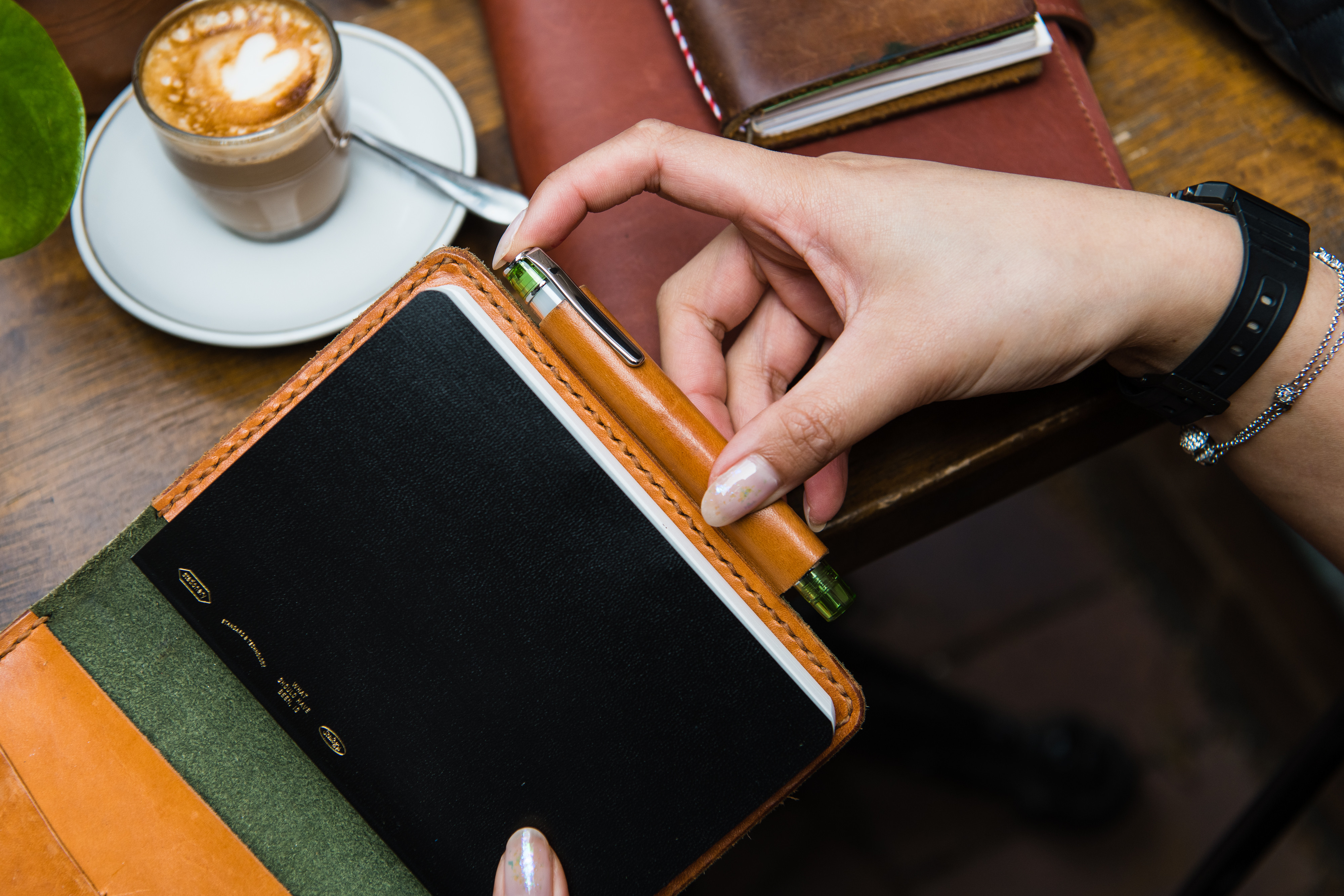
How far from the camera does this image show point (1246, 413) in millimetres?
637

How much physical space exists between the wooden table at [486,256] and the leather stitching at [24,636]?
15 cm

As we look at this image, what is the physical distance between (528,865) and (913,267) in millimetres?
446

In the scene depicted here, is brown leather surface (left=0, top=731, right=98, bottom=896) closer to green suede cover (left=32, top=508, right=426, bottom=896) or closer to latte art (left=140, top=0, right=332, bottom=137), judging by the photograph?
green suede cover (left=32, top=508, right=426, bottom=896)

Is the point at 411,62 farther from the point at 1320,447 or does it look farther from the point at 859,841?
the point at 859,841

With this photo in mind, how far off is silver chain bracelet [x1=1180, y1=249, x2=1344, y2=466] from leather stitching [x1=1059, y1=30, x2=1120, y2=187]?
167mm

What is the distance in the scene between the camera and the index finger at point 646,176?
0.57 m

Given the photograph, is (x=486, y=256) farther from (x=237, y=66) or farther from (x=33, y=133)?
(x=33, y=133)

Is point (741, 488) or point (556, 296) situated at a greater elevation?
point (556, 296)

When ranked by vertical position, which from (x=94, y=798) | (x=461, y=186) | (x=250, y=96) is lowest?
(x=94, y=798)

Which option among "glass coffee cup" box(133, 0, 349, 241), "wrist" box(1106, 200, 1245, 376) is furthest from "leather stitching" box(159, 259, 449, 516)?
"wrist" box(1106, 200, 1245, 376)

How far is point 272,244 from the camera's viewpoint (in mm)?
724

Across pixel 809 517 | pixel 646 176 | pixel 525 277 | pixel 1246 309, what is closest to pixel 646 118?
pixel 646 176

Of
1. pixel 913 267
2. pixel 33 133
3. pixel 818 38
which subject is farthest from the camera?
pixel 818 38

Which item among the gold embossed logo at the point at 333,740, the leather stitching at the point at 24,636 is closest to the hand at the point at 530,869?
the gold embossed logo at the point at 333,740
